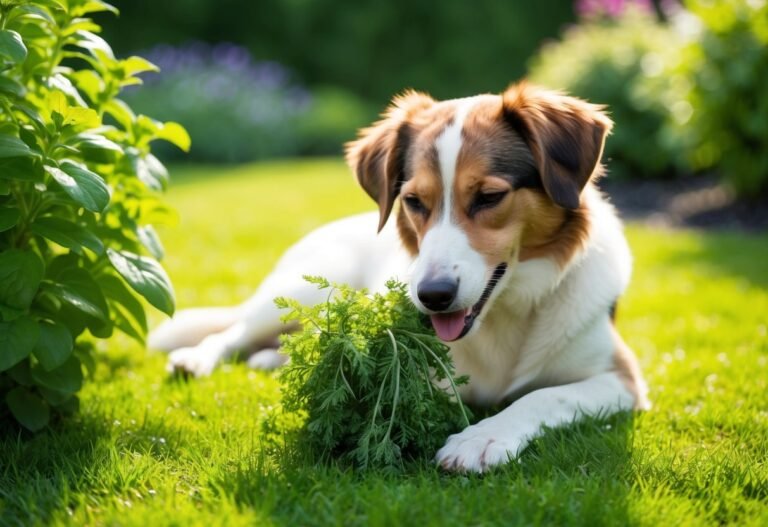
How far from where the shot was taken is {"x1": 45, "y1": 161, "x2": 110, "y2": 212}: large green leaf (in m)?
2.91

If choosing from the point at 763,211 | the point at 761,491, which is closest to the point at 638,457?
the point at 761,491

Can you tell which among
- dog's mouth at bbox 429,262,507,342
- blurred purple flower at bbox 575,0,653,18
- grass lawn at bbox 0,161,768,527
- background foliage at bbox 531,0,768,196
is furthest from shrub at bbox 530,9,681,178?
dog's mouth at bbox 429,262,507,342

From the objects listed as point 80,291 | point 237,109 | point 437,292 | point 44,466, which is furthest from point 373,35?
point 44,466

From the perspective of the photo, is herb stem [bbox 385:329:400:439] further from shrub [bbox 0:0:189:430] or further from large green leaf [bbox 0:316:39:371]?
large green leaf [bbox 0:316:39:371]

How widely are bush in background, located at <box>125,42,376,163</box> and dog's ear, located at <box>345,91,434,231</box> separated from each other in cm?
1292

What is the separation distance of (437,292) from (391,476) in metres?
0.65

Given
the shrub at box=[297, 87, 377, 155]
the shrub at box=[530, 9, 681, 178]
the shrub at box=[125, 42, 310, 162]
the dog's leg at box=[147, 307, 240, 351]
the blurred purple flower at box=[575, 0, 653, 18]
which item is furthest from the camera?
the shrub at box=[297, 87, 377, 155]

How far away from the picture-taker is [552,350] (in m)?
3.76

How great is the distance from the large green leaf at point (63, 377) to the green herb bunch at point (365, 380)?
0.86m

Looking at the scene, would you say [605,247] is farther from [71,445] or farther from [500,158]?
[71,445]

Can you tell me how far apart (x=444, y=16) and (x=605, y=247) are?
61.0 ft

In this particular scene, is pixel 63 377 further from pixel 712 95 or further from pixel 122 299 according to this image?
pixel 712 95


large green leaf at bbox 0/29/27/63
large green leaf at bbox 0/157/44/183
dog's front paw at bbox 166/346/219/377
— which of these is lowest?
dog's front paw at bbox 166/346/219/377

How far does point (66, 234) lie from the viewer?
3211mm
